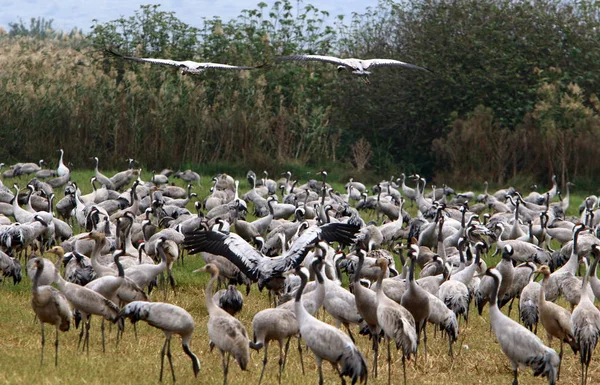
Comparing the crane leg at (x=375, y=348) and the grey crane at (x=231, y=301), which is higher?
the grey crane at (x=231, y=301)

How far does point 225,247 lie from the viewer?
9.44 metres

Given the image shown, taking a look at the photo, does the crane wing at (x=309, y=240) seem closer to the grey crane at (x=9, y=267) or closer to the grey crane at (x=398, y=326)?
the grey crane at (x=398, y=326)

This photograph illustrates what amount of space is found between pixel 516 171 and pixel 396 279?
573 inches

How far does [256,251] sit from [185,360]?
1877 mm

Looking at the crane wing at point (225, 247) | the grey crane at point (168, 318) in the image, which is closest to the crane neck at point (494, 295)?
the grey crane at point (168, 318)

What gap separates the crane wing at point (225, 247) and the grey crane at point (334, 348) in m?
2.31

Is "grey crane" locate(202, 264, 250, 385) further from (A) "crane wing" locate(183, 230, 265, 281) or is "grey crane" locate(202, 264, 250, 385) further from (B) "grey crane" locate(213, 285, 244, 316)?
(A) "crane wing" locate(183, 230, 265, 281)

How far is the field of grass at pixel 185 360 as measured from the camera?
6.95 metres

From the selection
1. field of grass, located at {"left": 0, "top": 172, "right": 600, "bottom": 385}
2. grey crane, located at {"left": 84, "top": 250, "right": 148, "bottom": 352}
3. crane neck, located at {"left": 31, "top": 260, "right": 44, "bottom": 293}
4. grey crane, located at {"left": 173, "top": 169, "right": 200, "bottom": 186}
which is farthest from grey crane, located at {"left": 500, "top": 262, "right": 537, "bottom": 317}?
grey crane, located at {"left": 173, "top": 169, "right": 200, "bottom": 186}

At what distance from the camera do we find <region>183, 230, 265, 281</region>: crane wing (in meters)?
9.35

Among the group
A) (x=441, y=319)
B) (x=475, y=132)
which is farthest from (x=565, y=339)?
(x=475, y=132)

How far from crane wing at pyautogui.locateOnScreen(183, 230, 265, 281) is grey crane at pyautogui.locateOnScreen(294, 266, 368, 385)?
2.31 meters

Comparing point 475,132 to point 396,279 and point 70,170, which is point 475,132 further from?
point 396,279

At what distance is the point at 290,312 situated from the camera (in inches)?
301
